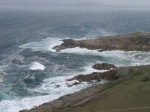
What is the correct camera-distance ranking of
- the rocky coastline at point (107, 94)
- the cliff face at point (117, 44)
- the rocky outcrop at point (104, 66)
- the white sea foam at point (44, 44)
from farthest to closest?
the white sea foam at point (44, 44) < the cliff face at point (117, 44) < the rocky outcrop at point (104, 66) < the rocky coastline at point (107, 94)

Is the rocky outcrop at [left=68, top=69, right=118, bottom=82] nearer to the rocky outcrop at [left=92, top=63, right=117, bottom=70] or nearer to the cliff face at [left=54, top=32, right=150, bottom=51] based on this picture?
the rocky outcrop at [left=92, top=63, right=117, bottom=70]

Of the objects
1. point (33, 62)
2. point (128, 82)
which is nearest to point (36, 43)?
point (33, 62)

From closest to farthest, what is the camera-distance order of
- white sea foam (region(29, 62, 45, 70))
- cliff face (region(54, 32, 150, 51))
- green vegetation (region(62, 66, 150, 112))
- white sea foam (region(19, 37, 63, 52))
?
green vegetation (region(62, 66, 150, 112)) < white sea foam (region(29, 62, 45, 70)) < cliff face (region(54, 32, 150, 51)) < white sea foam (region(19, 37, 63, 52))

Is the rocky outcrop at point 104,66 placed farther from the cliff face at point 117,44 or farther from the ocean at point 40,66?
the cliff face at point 117,44

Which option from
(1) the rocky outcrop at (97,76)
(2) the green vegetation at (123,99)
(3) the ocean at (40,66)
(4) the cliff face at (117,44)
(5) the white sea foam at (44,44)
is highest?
(2) the green vegetation at (123,99)

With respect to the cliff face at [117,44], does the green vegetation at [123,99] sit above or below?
above

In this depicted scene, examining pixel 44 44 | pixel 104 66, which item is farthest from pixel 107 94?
pixel 44 44

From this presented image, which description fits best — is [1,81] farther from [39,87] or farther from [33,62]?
[33,62]

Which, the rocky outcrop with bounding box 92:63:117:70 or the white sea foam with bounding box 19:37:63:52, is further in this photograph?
the white sea foam with bounding box 19:37:63:52

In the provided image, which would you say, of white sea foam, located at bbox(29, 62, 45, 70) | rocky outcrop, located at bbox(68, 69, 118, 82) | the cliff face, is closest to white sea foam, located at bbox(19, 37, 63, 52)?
the cliff face

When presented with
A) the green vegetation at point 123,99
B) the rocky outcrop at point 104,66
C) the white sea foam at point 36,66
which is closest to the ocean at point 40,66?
the white sea foam at point 36,66
